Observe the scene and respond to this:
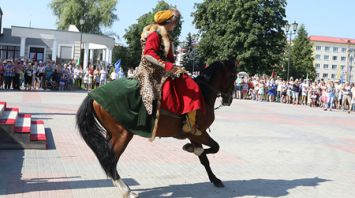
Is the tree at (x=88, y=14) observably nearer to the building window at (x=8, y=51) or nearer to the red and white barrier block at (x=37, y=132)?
the building window at (x=8, y=51)

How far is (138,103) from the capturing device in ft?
18.2

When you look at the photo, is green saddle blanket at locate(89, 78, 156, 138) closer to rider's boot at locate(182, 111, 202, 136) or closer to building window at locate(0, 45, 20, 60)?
rider's boot at locate(182, 111, 202, 136)

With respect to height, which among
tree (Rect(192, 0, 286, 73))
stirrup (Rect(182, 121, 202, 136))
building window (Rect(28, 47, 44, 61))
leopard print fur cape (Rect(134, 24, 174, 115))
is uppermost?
tree (Rect(192, 0, 286, 73))

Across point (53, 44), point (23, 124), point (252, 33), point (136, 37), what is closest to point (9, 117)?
point (23, 124)

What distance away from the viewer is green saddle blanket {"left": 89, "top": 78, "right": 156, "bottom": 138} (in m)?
5.50

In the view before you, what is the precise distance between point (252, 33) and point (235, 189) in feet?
140

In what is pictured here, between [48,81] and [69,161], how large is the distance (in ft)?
66.4

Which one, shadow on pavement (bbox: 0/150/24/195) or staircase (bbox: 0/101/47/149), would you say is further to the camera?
staircase (bbox: 0/101/47/149)

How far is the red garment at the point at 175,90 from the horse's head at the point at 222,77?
68cm

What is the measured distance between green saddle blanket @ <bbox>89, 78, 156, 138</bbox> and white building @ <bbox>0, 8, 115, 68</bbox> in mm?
34634

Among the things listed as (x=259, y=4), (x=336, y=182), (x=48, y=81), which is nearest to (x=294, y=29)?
(x=259, y=4)

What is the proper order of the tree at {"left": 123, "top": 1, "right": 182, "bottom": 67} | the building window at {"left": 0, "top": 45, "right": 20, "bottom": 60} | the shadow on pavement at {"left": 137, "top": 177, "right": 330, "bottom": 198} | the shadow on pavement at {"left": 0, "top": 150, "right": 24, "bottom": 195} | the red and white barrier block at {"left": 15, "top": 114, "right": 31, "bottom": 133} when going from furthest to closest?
the tree at {"left": 123, "top": 1, "right": 182, "bottom": 67}, the building window at {"left": 0, "top": 45, "right": 20, "bottom": 60}, the red and white barrier block at {"left": 15, "top": 114, "right": 31, "bottom": 133}, the shadow on pavement at {"left": 137, "top": 177, "right": 330, "bottom": 198}, the shadow on pavement at {"left": 0, "top": 150, "right": 24, "bottom": 195}

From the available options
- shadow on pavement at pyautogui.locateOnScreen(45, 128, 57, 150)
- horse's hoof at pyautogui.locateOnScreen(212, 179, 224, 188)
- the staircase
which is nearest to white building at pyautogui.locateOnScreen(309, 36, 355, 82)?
shadow on pavement at pyautogui.locateOnScreen(45, 128, 57, 150)

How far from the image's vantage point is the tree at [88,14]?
59531 millimetres
